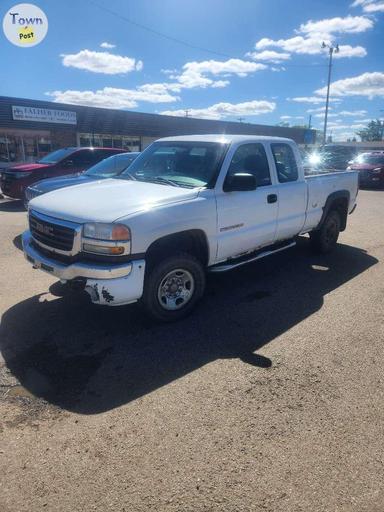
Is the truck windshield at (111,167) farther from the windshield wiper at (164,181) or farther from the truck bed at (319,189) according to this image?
the truck bed at (319,189)

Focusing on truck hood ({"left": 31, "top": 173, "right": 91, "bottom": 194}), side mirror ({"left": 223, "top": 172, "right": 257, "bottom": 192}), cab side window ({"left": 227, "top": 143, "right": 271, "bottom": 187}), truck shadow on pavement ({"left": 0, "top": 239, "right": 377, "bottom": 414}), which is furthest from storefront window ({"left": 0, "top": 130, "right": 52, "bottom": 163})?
side mirror ({"left": 223, "top": 172, "right": 257, "bottom": 192})

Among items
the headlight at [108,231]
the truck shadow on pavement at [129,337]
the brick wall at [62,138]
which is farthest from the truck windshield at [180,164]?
the brick wall at [62,138]

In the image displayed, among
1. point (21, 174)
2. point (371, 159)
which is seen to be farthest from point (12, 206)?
point (371, 159)

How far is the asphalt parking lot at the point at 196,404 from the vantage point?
7.11 ft

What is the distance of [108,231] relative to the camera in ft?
11.1

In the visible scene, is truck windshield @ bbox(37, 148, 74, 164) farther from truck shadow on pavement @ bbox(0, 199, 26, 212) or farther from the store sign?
the store sign

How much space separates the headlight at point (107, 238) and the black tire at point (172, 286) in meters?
0.46

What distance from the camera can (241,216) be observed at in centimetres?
449

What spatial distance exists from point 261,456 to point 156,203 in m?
2.34

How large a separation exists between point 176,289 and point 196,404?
4.79 feet

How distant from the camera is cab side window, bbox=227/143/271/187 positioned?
4586 mm

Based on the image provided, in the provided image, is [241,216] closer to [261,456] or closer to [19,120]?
[261,456]

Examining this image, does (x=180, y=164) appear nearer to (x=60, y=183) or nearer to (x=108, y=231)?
(x=108, y=231)

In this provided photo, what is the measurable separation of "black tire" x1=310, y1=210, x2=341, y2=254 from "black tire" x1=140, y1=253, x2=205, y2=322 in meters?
3.10
